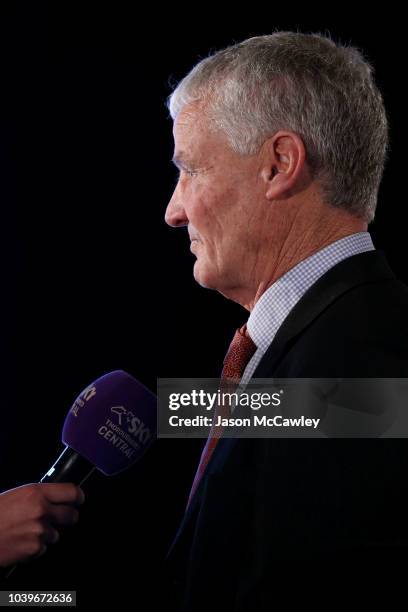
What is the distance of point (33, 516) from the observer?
4.10 ft

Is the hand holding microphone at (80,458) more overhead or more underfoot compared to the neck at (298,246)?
more underfoot

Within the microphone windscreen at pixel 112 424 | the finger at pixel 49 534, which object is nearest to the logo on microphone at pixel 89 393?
the microphone windscreen at pixel 112 424

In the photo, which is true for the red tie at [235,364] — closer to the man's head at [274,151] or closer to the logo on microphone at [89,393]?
the man's head at [274,151]

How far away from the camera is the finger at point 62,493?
4.09 feet

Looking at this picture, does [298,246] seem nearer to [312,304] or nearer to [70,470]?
[312,304]

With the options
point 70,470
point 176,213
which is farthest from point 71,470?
point 176,213

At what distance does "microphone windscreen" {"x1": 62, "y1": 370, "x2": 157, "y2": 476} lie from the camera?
4.26 feet

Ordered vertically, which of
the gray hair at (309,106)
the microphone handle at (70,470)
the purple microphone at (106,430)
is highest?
the gray hair at (309,106)

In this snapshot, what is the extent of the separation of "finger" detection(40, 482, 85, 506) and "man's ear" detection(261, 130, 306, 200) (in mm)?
635

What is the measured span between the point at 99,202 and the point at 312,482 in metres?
1.62

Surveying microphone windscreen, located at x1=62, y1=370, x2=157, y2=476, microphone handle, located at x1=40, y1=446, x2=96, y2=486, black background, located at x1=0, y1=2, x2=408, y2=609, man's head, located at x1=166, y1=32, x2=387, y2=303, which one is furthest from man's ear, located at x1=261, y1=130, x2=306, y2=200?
black background, located at x1=0, y1=2, x2=408, y2=609

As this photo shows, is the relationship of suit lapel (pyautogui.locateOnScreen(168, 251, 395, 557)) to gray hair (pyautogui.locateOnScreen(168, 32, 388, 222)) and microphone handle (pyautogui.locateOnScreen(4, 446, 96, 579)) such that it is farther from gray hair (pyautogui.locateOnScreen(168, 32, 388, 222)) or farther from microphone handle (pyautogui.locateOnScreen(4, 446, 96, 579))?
microphone handle (pyautogui.locateOnScreen(4, 446, 96, 579))

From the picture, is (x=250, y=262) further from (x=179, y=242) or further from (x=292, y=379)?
(x=179, y=242)

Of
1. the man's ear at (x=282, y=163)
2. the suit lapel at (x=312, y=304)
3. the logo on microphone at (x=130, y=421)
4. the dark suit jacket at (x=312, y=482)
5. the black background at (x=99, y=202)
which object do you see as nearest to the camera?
the dark suit jacket at (x=312, y=482)
